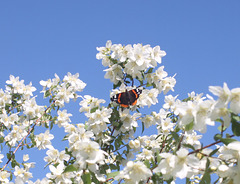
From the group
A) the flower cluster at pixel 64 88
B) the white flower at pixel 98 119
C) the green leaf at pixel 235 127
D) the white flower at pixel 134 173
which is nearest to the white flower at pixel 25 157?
the flower cluster at pixel 64 88

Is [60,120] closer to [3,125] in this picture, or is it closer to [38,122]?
[38,122]

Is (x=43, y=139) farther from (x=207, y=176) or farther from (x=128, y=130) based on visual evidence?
(x=207, y=176)

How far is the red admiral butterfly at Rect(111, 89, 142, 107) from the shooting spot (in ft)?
7.88

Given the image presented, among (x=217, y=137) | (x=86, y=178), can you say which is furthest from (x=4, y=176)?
(x=217, y=137)

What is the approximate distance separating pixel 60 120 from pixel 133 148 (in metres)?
1.25

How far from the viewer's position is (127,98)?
94.6 inches

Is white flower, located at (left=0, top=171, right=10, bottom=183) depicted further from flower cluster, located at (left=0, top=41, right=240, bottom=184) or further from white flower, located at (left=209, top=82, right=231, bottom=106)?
white flower, located at (left=209, top=82, right=231, bottom=106)

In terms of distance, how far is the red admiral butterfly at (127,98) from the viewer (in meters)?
2.40

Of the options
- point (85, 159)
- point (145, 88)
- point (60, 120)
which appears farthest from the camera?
point (60, 120)

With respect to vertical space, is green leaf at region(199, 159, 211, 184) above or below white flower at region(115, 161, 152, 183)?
below

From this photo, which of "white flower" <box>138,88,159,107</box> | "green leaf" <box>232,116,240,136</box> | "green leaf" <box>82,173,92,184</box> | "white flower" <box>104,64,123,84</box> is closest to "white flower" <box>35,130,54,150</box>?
"white flower" <box>104,64,123,84</box>

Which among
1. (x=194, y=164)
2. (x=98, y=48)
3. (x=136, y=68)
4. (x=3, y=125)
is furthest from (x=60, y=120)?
(x=194, y=164)

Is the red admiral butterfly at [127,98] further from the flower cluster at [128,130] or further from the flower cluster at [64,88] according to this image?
the flower cluster at [64,88]

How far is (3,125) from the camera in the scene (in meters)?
3.80
